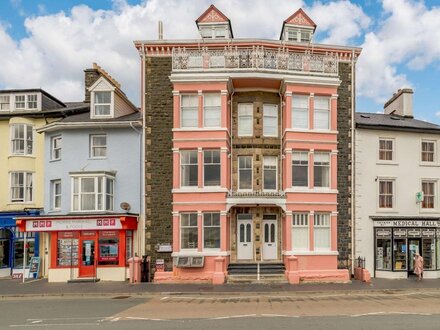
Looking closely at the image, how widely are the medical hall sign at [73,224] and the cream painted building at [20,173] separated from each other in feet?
10.4

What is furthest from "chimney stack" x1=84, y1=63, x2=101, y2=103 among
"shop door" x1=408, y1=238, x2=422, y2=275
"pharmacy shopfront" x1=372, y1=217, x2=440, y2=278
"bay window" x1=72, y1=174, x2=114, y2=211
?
"shop door" x1=408, y1=238, x2=422, y2=275

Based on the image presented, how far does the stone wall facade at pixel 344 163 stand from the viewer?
2595 cm

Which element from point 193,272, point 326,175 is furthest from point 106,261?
point 326,175

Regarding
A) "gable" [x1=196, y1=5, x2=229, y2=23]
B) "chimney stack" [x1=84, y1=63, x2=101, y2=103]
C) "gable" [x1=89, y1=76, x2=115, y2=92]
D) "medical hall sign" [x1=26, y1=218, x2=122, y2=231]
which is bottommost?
"medical hall sign" [x1=26, y1=218, x2=122, y2=231]

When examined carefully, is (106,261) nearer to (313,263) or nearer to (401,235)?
(313,263)

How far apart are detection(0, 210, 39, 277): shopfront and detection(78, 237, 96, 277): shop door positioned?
4.13 m

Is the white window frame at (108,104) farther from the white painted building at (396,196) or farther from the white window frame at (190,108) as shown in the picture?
the white painted building at (396,196)

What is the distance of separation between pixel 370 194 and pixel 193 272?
1109cm

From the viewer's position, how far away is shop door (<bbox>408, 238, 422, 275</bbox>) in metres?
27.0

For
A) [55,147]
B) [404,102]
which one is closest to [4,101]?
[55,147]

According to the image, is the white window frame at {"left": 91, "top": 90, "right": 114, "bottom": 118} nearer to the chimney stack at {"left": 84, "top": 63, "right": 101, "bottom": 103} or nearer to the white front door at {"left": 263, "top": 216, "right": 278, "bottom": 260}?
the chimney stack at {"left": 84, "top": 63, "right": 101, "bottom": 103}

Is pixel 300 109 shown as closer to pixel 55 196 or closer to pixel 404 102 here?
pixel 404 102

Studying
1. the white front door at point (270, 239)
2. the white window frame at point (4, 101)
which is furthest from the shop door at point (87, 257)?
the white window frame at point (4, 101)

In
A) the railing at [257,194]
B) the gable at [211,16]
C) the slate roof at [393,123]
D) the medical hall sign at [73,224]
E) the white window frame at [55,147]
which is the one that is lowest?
the medical hall sign at [73,224]
